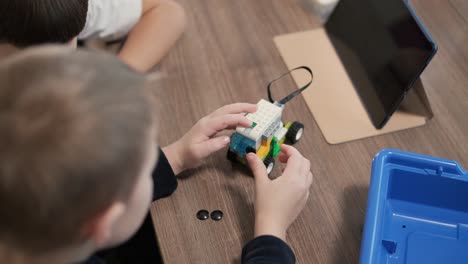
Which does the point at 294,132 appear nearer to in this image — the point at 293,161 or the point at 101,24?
the point at 293,161

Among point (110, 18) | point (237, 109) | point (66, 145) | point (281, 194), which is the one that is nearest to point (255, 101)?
point (237, 109)

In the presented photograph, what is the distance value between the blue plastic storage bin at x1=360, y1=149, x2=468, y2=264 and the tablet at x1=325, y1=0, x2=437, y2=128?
13 centimetres

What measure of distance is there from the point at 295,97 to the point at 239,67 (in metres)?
0.12

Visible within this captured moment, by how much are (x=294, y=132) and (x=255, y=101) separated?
0.35ft

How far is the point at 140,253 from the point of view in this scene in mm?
838

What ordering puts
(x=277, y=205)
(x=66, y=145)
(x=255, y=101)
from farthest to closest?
(x=255, y=101), (x=277, y=205), (x=66, y=145)

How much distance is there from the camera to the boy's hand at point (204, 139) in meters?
0.68

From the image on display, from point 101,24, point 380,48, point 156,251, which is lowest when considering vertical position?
point 156,251

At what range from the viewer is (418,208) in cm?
68

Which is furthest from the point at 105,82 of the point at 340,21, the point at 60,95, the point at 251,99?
the point at 340,21

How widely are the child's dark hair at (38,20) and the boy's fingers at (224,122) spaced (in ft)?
0.88

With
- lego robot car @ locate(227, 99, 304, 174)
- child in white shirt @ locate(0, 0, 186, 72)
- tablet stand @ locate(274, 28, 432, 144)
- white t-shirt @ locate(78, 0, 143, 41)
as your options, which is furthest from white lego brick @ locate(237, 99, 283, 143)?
white t-shirt @ locate(78, 0, 143, 41)

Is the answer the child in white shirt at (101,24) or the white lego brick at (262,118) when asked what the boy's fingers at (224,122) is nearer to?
the white lego brick at (262,118)

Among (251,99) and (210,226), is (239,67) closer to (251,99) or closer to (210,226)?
(251,99)
